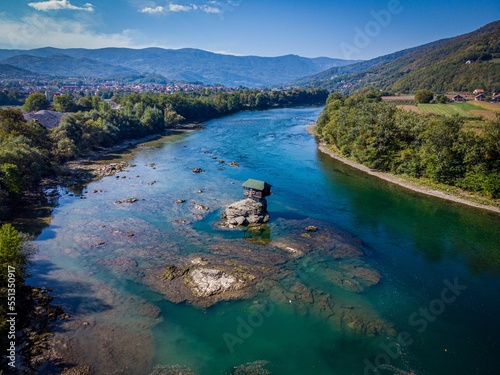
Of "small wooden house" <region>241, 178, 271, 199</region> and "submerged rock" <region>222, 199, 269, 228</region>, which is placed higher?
"small wooden house" <region>241, 178, 271, 199</region>

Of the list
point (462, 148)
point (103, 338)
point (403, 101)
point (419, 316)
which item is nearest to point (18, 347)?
point (103, 338)

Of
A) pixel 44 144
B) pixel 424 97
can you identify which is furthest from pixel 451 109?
pixel 44 144

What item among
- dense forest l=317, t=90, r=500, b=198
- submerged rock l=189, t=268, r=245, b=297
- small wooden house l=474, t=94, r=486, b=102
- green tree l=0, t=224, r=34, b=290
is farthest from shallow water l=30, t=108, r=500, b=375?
small wooden house l=474, t=94, r=486, b=102

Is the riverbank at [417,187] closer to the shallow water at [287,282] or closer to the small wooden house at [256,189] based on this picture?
the shallow water at [287,282]

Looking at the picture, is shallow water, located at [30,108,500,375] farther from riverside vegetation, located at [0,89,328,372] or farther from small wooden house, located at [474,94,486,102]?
small wooden house, located at [474,94,486,102]

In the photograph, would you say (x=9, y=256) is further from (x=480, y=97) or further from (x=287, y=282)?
(x=480, y=97)

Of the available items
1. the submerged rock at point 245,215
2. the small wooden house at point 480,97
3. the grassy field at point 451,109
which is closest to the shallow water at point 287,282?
the submerged rock at point 245,215

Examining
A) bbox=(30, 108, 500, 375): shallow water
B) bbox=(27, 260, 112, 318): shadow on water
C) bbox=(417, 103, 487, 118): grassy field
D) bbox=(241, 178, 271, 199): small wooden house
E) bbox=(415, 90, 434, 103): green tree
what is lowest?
bbox=(27, 260, 112, 318): shadow on water
